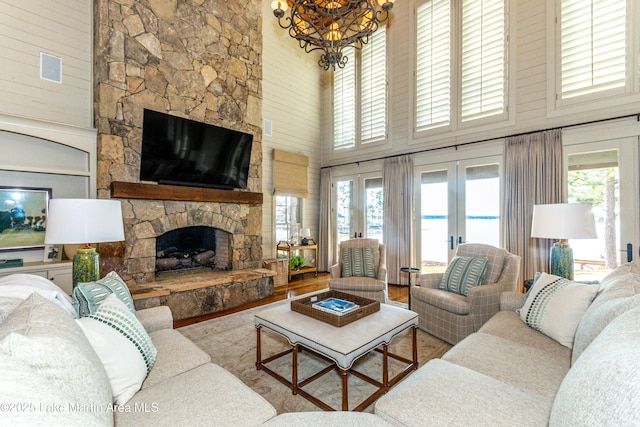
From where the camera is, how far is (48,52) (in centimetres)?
350

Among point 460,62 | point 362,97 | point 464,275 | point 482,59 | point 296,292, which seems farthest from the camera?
point 362,97

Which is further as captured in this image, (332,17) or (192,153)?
(192,153)

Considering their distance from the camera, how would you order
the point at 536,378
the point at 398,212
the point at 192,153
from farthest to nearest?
the point at 398,212 < the point at 192,153 < the point at 536,378

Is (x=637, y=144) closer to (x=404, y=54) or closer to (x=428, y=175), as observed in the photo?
(x=428, y=175)

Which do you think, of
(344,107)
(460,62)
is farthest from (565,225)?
(344,107)

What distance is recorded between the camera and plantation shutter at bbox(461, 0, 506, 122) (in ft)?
14.5

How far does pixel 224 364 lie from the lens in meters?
2.54

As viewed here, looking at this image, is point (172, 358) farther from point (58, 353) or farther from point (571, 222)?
point (571, 222)

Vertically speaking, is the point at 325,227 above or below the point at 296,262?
above

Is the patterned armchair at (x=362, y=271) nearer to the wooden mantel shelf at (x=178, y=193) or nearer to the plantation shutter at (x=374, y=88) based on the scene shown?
the wooden mantel shelf at (x=178, y=193)

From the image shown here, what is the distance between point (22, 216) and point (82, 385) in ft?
12.2

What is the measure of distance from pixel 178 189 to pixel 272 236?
88.9 inches

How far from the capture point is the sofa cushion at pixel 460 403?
1165 mm

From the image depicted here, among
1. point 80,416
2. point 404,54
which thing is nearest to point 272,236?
point 404,54
